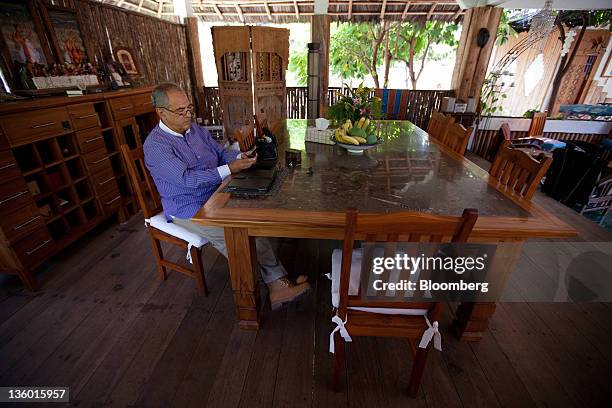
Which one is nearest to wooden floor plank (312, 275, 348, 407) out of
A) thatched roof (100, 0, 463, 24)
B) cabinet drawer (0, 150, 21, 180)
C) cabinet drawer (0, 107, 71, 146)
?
cabinet drawer (0, 150, 21, 180)

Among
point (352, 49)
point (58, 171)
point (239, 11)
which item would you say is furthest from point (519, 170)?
point (352, 49)

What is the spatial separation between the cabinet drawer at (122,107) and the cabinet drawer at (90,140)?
262mm

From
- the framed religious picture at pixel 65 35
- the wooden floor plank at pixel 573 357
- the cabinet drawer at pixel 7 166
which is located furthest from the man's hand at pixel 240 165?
Result: the framed religious picture at pixel 65 35

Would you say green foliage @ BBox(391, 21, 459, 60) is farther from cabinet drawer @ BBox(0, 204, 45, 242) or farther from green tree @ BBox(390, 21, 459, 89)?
cabinet drawer @ BBox(0, 204, 45, 242)

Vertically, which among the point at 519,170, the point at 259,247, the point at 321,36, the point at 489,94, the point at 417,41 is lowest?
the point at 259,247

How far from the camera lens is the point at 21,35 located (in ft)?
6.73

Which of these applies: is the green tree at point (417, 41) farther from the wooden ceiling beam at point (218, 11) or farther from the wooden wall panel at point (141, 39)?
the wooden wall panel at point (141, 39)

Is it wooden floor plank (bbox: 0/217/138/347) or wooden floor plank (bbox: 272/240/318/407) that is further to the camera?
wooden floor plank (bbox: 0/217/138/347)

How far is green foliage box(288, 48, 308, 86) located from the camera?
276 inches

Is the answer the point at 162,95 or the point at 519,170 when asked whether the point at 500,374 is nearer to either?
the point at 519,170

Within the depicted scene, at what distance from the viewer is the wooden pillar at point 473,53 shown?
13.0 ft

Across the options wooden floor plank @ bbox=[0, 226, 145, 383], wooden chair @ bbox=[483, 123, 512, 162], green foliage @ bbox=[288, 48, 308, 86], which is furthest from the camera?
green foliage @ bbox=[288, 48, 308, 86]

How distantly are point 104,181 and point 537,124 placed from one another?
619cm

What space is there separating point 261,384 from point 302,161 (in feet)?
4.03
